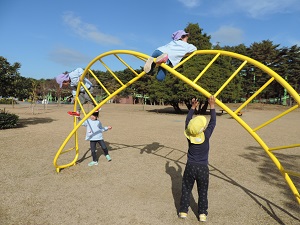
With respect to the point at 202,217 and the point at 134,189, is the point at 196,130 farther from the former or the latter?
the point at 134,189

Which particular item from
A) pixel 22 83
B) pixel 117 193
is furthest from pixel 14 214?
Result: pixel 22 83

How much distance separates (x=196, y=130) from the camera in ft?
10.8

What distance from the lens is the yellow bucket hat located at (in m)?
3.29

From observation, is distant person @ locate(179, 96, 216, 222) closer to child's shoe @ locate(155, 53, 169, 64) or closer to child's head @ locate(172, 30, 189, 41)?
child's shoe @ locate(155, 53, 169, 64)

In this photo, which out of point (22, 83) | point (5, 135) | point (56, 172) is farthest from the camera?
point (22, 83)

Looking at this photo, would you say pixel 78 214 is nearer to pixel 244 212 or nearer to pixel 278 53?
pixel 244 212

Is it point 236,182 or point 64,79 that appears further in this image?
point 64,79

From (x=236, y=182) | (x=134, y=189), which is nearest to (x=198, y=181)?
(x=134, y=189)

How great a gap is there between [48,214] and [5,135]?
8.50m

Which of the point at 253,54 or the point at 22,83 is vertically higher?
the point at 253,54

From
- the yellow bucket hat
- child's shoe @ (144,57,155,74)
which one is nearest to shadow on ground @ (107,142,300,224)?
the yellow bucket hat

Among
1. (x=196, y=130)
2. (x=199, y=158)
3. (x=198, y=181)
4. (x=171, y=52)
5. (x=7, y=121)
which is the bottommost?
(x=7, y=121)

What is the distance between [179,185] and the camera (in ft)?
16.4

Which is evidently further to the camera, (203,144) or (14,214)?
(14,214)
